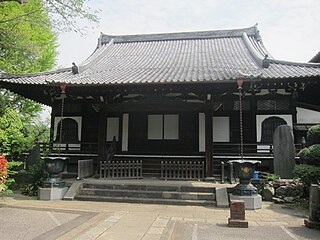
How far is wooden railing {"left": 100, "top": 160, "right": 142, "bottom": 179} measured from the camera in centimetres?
1030

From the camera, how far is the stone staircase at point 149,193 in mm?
8328

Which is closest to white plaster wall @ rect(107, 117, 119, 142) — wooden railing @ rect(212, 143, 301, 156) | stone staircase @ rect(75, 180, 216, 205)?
stone staircase @ rect(75, 180, 216, 205)

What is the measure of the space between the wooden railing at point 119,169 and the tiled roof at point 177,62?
3.16 metres

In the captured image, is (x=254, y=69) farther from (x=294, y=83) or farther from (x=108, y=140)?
(x=108, y=140)

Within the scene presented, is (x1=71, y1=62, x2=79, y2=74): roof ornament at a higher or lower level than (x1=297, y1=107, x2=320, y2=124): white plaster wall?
higher

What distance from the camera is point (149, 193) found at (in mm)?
8664

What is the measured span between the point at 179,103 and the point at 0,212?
684 cm

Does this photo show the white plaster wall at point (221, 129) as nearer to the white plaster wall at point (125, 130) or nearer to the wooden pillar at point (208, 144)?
the wooden pillar at point (208, 144)

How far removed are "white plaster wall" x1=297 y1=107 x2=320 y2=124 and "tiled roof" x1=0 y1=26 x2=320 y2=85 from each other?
7.50ft

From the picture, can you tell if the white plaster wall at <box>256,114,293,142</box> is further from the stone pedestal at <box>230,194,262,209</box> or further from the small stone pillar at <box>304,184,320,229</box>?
the small stone pillar at <box>304,184,320,229</box>

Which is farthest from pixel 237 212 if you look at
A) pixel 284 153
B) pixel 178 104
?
pixel 178 104

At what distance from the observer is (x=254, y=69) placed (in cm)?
1194

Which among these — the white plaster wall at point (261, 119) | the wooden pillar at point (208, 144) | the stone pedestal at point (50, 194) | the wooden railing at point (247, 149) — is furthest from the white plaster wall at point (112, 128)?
the white plaster wall at point (261, 119)

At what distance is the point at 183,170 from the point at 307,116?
6654 millimetres
